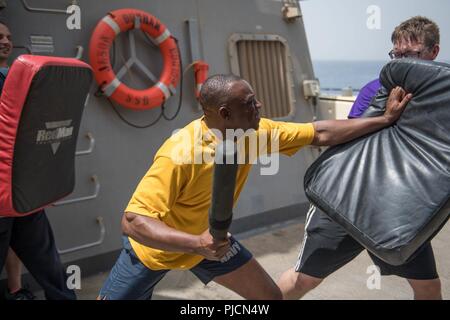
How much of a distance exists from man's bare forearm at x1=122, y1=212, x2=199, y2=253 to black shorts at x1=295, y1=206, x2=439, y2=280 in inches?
37.9

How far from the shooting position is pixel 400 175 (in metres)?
1.62

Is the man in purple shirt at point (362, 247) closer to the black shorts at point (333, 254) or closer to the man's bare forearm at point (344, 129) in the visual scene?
the black shorts at point (333, 254)

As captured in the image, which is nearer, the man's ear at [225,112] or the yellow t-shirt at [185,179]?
the man's ear at [225,112]

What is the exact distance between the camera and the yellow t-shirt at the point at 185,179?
153 cm

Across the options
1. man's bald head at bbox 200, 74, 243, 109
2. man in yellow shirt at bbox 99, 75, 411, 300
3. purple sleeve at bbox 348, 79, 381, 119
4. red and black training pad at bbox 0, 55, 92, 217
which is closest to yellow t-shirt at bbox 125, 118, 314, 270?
man in yellow shirt at bbox 99, 75, 411, 300

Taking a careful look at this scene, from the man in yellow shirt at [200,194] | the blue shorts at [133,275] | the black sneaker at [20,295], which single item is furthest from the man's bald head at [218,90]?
the black sneaker at [20,295]

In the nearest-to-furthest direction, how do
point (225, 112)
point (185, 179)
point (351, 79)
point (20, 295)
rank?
point (225, 112)
point (185, 179)
point (20, 295)
point (351, 79)

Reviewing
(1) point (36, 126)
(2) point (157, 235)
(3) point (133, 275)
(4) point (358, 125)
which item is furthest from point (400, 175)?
(1) point (36, 126)

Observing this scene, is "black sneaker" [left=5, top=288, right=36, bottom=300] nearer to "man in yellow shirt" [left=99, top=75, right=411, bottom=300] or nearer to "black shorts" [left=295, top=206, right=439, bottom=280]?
"man in yellow shirt" [left=99, top=75, right=411, bottom=300]

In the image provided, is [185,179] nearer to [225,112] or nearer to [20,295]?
[225,112]

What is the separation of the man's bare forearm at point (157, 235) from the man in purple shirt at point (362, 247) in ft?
3.36

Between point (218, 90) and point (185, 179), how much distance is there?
37cm

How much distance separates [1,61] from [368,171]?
1.99 meters

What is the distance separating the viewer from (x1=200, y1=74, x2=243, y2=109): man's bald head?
1.39 meters
